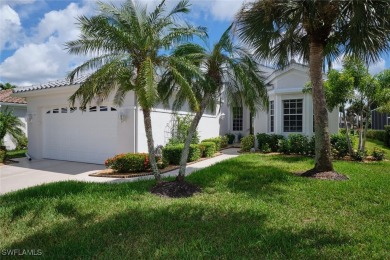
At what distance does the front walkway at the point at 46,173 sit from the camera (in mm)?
10319

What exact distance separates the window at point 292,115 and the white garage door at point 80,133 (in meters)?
10.2

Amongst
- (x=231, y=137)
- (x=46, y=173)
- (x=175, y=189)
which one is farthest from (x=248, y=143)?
(x=46, y=173)

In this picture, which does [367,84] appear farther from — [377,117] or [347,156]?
[377,117]

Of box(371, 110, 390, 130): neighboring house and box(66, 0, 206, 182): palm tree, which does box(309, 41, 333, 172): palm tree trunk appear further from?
box(371, 110, 390, 130): neighboring house

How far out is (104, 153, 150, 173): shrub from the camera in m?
11.3

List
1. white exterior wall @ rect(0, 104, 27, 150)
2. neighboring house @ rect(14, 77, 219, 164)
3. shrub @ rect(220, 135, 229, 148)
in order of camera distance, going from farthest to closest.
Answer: white exterior wall @ rect(0, 104, 27, 150)
shrub @ rect(220, 135, 229, 148)
neighboring house @ rect(14, 77, 219, 164)

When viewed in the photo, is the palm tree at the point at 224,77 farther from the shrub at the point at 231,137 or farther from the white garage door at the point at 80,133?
the shrub at the point at 231,137

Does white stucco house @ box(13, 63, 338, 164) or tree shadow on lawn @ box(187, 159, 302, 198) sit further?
white stucco house @ box(13, 63, 338, 164)

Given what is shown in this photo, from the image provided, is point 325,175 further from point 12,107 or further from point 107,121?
point 12,107

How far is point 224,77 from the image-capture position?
861 centimetres

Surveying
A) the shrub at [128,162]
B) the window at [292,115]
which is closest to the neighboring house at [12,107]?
the shrub at [128,162]

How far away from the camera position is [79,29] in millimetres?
7875

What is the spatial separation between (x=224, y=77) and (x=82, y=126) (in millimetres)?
9347

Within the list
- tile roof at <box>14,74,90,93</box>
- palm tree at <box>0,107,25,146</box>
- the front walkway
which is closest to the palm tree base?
the front walkway
